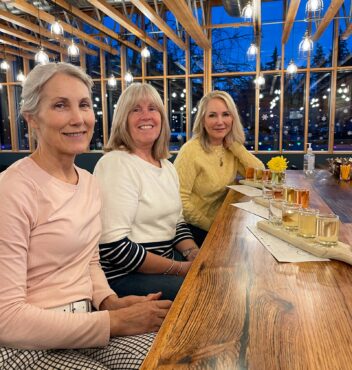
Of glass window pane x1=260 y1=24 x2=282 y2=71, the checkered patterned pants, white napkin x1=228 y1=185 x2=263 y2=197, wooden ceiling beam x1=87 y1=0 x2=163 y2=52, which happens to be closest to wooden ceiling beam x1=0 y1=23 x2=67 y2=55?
wooden ceiling beam x1=87 y1=0 x2=163 y2=52

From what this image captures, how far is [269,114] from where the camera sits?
30.0 feet

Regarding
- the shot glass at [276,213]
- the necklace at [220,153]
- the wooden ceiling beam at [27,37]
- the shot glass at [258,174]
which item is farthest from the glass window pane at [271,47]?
the shot glass at [276,213]

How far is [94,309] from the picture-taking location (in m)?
1.41

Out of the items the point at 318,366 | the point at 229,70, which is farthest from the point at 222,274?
the point at 229,70

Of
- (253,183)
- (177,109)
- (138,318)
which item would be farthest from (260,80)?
(138,318)

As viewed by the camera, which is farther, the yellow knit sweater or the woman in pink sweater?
the yellow knit sweater

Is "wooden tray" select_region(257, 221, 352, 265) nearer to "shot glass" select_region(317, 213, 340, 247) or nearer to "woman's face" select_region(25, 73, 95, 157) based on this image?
"shot glass" select_region(317, 213, 340, 247)

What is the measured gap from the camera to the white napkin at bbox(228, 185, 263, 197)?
2.40 m

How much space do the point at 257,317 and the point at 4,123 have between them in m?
11.6

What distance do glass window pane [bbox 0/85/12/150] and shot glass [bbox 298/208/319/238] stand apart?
433 inches

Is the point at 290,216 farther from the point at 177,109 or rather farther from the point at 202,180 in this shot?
the point at 177,109

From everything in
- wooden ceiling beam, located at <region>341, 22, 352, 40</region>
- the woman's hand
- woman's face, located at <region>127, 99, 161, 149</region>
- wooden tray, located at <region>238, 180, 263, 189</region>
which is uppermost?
wooden ceiling beam, located at <region>341, 22, 352, 40</region>

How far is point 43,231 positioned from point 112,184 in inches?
21.0

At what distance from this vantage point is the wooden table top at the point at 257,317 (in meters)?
0.67
